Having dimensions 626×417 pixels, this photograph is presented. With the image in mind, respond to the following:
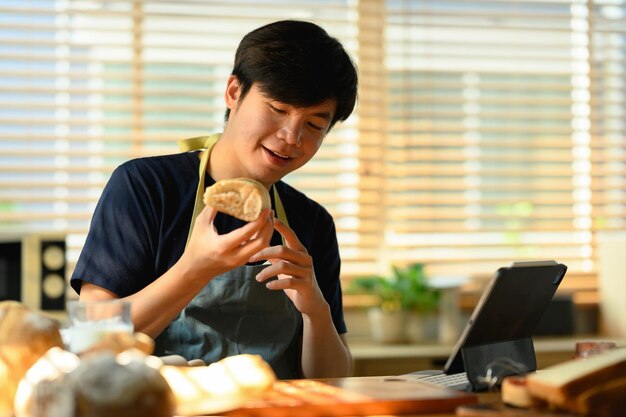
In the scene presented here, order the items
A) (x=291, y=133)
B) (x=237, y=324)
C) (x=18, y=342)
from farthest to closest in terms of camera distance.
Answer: (x=237, y=324), (x=291, y=133), (x=18, y=342)

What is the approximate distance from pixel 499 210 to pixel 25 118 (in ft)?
6.31

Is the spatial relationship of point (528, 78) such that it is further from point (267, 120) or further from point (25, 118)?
point (267, 120)

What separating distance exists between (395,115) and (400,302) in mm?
773

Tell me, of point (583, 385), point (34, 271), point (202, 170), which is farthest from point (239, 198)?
point (34, 271)

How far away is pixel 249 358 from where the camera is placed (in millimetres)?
1227

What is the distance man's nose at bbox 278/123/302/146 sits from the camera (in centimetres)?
177

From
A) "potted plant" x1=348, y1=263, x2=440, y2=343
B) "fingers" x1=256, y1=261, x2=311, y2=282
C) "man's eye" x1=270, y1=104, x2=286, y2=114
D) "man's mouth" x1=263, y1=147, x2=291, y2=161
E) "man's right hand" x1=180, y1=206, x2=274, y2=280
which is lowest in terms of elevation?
"potted plant" x1=348, y1=263, x2=440, y2=343

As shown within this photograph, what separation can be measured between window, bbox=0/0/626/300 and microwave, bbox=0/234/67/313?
10 centimetres

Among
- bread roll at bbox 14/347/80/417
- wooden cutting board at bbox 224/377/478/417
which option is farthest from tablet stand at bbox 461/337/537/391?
bread roll at bbox 14/347/80/417

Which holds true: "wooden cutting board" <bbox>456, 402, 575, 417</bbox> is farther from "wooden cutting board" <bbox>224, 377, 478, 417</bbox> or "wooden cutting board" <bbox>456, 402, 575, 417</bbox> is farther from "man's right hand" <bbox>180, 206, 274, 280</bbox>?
"man's right hand" <bbox>180, 206, 274, 280</bbox>

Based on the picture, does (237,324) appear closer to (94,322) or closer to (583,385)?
(94,322)

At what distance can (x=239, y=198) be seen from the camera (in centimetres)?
156

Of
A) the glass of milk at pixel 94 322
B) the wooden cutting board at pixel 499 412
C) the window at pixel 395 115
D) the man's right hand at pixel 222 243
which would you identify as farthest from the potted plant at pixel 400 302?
the glass of milk at pixel 94 322

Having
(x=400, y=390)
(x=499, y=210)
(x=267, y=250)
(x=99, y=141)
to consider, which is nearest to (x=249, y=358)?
(x=400, y=390)
